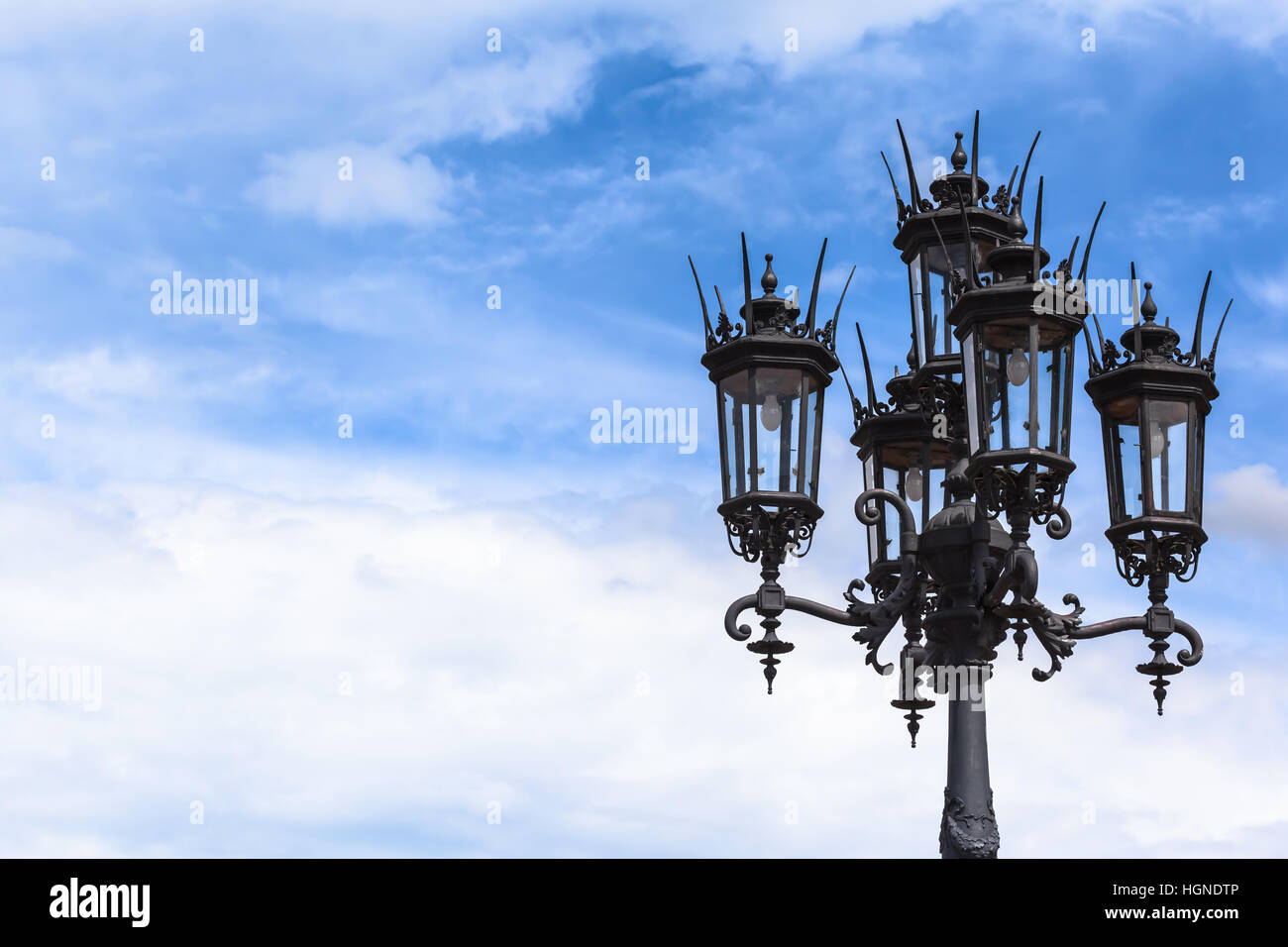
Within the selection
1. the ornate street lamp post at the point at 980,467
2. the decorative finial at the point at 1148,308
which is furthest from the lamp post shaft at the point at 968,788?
the decorative finial at the point at 1148,308

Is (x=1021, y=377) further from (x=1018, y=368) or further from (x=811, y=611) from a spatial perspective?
(x=811, y=611)

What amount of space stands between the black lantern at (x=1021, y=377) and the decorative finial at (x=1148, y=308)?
5.35ft

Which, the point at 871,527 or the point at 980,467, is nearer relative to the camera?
the point at 980,467

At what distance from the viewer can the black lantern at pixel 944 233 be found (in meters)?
15.3

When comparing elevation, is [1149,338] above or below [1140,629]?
above

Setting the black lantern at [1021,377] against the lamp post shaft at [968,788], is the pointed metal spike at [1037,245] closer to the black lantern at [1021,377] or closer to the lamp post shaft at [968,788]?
the black lantern at [1021,377]

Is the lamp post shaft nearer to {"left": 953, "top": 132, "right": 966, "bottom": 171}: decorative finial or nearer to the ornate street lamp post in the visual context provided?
the ornate street lamp post

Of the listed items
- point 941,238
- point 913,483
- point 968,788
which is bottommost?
point 968,788

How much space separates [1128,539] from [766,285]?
348 centimetres

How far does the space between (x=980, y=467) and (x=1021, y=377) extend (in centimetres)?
71

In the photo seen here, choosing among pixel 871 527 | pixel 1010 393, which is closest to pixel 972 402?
pixel 1010 393

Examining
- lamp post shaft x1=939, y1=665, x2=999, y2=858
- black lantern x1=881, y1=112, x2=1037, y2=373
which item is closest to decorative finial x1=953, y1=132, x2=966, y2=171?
black lantern x1=881, y1=112, x2=1037, y2=373

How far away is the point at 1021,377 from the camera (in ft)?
42.8
